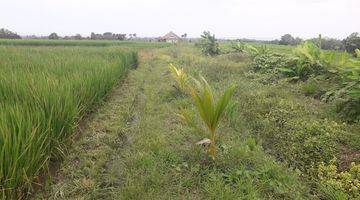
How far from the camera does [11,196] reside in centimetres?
251

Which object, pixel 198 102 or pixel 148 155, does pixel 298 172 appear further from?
pixel 148 155

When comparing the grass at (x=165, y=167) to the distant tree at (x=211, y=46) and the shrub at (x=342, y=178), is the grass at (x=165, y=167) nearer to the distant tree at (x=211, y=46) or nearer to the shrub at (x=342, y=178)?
the shrub at (x=342, y=178)

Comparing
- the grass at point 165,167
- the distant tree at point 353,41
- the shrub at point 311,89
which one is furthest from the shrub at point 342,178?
the distant tree at point 353,41

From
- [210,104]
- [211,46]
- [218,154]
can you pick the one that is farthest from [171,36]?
[210,104]

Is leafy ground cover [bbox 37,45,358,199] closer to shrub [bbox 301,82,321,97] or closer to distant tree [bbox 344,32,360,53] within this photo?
shrub [bbox 301,82,321,97]

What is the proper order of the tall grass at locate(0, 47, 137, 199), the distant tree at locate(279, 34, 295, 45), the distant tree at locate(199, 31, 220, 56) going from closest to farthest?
the tall grass at locate(0, 47, 137, 199) → the distant tree at locate(199, 31, 220, 56) → the distant tree at locate(279, 34, 295, 45)

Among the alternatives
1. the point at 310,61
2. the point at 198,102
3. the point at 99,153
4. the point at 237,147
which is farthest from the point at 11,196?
the point at 310,61

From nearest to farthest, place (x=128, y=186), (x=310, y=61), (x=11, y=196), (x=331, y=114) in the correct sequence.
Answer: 1. (x=11, y=196)
2. (x=128, y=186)
3. (x=331, y=114)
4. (x=310, y=61)

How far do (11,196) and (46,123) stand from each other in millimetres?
980

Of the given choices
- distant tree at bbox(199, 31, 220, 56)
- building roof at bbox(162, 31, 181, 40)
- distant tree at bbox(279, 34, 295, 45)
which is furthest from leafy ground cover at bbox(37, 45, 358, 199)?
building roof at bbox(162, 31, 181, 40)

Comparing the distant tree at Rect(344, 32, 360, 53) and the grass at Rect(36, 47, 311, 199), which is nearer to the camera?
the grass at Rect(36, 47, 311, 199)

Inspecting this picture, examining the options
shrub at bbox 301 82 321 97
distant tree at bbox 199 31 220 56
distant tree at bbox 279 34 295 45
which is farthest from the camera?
distant tree at bbox 279 34 295 45

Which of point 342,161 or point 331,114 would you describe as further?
point 331,114

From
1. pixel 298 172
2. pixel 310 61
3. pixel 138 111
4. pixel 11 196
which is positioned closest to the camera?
pixel 11 196
